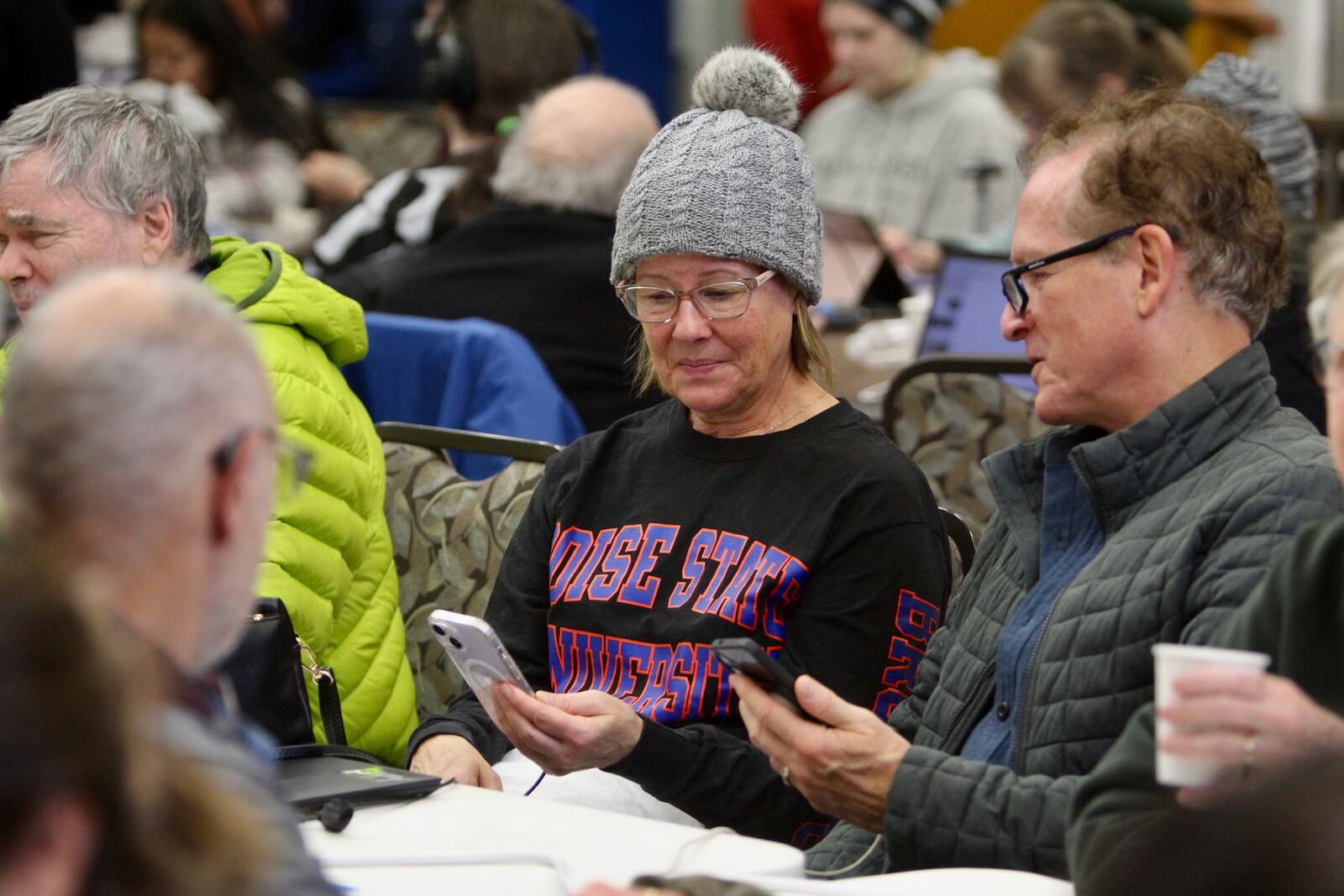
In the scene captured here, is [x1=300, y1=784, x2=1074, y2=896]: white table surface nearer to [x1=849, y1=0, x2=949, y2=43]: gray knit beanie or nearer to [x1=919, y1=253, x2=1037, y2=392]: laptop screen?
[x1=919, y1=253, x2=1037, y2=392]: laptop screen

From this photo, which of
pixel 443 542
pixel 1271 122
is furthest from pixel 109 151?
pixel 1271 122

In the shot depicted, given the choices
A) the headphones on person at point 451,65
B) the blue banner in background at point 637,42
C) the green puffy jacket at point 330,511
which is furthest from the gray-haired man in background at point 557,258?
the blue banner in background at point 637,42

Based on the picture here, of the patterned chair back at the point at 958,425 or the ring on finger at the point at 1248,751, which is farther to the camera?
the patterned chair back at the point at 958,425

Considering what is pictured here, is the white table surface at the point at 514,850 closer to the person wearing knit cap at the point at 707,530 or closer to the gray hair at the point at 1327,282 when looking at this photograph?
the person wearing knit cap at the point at 707,530

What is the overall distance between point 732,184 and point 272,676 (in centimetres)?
94

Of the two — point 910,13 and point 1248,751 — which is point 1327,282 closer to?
point 1248,751

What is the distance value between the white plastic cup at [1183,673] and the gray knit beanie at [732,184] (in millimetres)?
1212

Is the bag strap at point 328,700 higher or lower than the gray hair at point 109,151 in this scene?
lower

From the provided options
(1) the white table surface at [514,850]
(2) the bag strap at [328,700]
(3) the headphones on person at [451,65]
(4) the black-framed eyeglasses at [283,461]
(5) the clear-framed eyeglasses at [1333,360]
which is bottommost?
(2) the bag strap at [328,700]

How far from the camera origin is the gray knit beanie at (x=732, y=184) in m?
2.57

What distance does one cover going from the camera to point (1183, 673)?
1478mm

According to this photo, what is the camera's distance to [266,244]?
3.07 metres

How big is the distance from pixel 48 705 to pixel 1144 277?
4.76ft

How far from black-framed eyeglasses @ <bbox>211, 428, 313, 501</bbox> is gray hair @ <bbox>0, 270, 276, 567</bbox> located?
13mm
